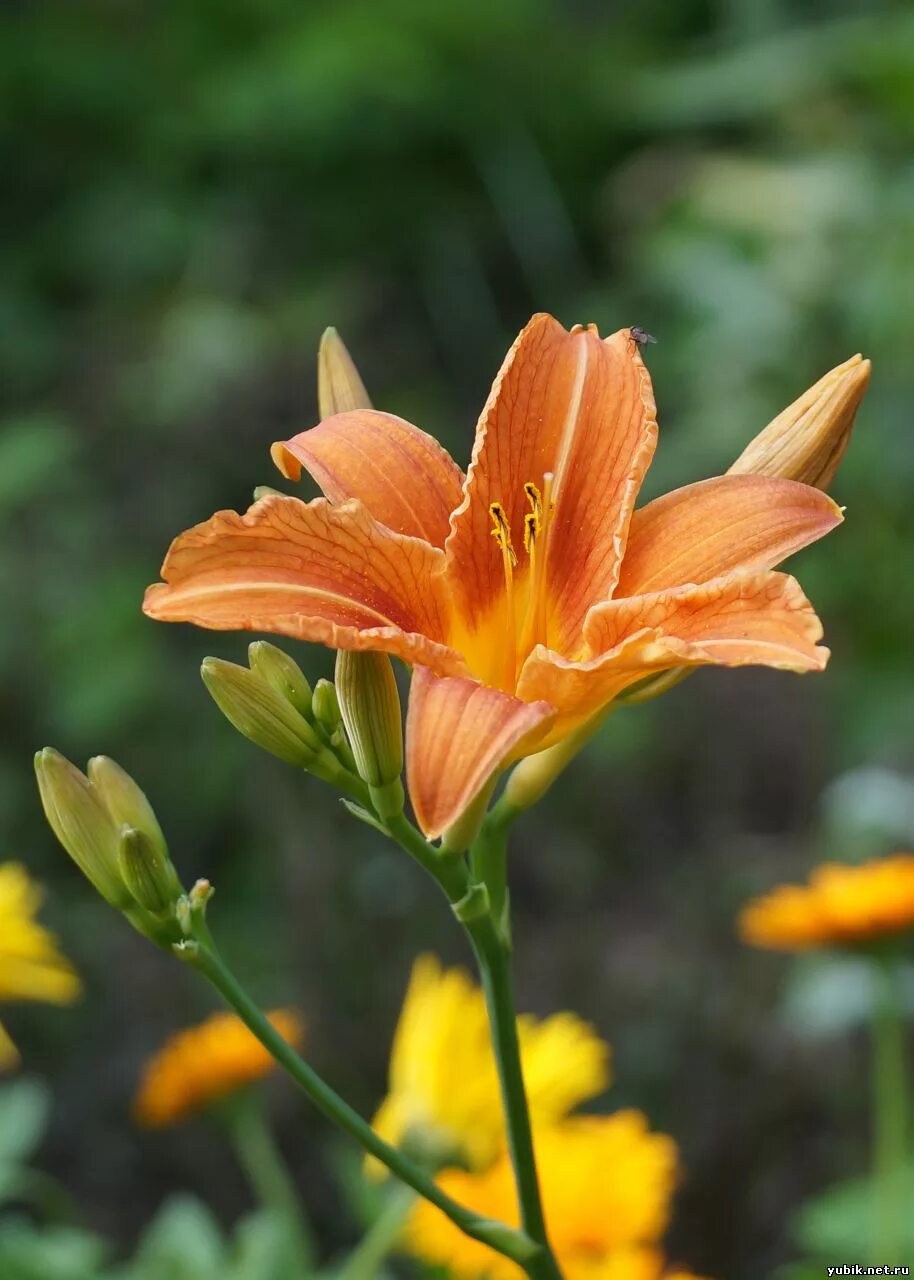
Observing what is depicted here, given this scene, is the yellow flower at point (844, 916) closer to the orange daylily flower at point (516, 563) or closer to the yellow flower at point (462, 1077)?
the yellow flower at point (462, 1077)

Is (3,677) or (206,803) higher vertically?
(3,677)

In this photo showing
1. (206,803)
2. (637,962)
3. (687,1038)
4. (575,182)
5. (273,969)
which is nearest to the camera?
(687,1038)

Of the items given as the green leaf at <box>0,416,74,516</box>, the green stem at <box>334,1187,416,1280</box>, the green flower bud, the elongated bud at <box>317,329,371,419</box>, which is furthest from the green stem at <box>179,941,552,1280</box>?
the green leaf at <box>0,416,74,516</box>

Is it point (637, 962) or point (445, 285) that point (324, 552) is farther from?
point (445, 285)

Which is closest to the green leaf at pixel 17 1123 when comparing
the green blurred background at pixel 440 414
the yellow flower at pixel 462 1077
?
the yellow flower at pixel 462 1077

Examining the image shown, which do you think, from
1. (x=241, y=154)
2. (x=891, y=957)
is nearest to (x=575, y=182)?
(x=241, y=154)

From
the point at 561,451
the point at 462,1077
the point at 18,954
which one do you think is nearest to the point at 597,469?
the point at 561,451

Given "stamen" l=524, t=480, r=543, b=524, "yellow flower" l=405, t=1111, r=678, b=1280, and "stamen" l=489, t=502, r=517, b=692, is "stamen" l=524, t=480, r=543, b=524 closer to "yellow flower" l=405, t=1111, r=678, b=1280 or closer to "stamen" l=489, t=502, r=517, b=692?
"stamen" l=489, t=502, r=517, b=692
